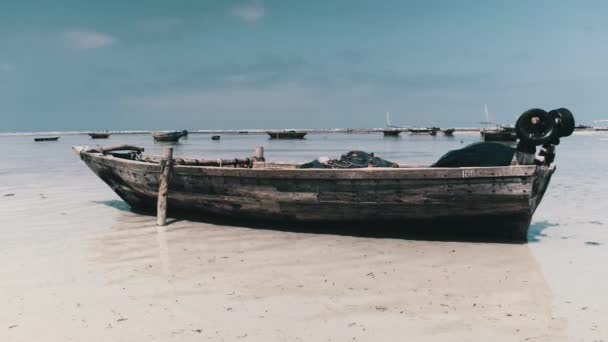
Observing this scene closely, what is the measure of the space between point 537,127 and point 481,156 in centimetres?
78

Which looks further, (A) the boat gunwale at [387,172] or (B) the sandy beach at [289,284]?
(A) the boat gunwale at [387,172]

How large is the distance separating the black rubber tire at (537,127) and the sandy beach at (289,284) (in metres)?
1.48

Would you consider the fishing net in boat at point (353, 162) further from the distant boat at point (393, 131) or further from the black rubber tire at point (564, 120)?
the distant boat at point (393, 131)

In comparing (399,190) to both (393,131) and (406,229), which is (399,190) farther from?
(393,131)

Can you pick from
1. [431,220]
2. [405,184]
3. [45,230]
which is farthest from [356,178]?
[45,230]

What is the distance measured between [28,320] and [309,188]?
4.04 metres

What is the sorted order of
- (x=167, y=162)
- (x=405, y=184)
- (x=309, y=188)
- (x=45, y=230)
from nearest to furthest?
(x=405, y=184), (x=309, y=188), (x=45, y=230), (x=167, y=162)

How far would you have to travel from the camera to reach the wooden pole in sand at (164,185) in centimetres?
835

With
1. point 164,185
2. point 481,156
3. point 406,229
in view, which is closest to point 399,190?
point 406,229

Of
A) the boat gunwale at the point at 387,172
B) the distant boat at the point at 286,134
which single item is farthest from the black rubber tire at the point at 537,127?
the distant boat at the point at 286,134

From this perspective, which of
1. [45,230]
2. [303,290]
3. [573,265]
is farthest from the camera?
[45,230]

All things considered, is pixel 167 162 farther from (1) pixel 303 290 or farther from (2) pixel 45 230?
(1) pixel 303 290

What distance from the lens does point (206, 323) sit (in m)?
4.22

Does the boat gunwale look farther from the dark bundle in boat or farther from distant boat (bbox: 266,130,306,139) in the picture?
distant boat (bbox: 266,130,306,139)
